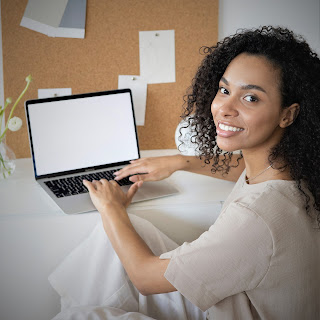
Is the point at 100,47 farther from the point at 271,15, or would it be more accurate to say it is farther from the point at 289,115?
the point at 289,115

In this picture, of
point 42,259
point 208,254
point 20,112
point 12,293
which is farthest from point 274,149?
point 20,112

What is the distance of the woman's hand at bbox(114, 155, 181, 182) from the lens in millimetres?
1102

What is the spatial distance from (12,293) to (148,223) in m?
0.37

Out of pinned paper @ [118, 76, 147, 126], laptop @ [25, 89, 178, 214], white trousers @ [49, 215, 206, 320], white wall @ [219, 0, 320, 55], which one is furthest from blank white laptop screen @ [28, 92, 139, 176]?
white wall @ [219, 0, 320, 55]

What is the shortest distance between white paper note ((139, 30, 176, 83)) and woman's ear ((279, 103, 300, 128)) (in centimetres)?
65

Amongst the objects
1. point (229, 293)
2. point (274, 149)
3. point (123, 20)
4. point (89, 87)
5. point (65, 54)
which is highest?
point (123, 20)

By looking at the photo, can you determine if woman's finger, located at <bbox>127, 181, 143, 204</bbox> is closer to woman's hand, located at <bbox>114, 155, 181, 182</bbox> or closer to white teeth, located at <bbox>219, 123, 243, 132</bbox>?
woman's hand, located at <bbox>114, 155, 181, 182</bbox>

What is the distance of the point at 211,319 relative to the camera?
0.76m

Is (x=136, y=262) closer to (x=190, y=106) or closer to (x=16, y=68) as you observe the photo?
(x=190, y=106)

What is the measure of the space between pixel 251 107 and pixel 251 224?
233 mm

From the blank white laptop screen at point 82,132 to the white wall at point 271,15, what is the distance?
1.40 feet

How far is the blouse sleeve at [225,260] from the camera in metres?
0.65

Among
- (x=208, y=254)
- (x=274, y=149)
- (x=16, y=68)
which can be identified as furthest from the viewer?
(x=16, y=68)

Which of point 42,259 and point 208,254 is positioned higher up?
point 208,254
